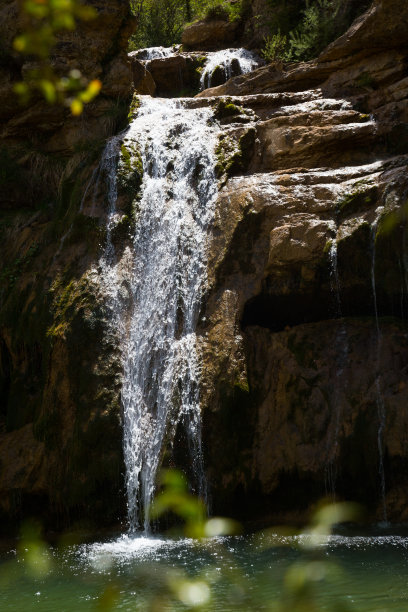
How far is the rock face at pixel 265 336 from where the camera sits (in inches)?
307

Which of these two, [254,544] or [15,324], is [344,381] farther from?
[15,324]

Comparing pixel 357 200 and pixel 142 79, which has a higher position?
pixel 142 79

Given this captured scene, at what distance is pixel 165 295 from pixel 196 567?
406cm

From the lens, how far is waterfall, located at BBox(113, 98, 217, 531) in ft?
26.0

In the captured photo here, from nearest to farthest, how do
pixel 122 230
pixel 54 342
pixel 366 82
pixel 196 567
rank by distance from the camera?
pixel 196 567 → pixel 54 342 → pixel 122 230 → pixel 366 82

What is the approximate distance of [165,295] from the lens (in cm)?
902

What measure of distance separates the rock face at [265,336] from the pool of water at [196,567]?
87cm

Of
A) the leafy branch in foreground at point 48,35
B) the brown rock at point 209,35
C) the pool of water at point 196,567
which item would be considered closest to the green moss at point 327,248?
the pool of water at point 196,567

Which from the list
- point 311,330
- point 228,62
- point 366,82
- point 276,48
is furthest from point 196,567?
point 228,62

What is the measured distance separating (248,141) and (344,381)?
173 inches

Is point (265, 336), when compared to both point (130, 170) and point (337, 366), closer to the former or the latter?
point (337, 366)

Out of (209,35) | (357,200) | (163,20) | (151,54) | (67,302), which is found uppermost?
(163,20)

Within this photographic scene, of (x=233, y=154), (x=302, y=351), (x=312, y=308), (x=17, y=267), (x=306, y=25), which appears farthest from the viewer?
(x=306, y=25)

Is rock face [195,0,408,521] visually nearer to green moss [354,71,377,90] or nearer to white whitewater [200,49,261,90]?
green moss [354,71,377,90]
